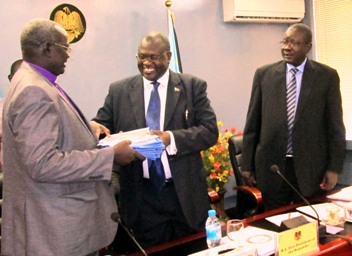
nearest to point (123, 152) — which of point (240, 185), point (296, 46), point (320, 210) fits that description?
point (320, 210)

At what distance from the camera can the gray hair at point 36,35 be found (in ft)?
5.04

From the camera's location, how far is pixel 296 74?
2.53m

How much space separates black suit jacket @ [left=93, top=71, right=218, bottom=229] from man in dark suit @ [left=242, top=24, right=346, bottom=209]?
0.47 meters

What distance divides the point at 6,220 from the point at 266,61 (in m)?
3.83

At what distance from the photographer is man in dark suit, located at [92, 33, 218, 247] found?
83.7 inches

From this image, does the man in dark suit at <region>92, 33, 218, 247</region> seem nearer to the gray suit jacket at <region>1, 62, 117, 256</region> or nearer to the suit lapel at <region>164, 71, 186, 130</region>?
the suit lapel at <region>164, 71, 186, 130</region>

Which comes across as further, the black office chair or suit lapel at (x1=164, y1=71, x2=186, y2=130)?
the black office chair

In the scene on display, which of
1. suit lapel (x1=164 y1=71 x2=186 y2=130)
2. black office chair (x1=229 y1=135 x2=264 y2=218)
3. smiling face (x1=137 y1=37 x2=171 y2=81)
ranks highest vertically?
smiling face (x1=137 y1=37 x2=171 y2=81)

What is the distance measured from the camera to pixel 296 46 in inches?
99.0

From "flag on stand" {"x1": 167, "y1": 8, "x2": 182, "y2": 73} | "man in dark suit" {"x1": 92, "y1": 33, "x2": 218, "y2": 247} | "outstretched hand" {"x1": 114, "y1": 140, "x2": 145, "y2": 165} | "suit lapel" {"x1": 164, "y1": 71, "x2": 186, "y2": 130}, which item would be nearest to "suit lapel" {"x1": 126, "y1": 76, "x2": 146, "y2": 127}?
"man in dark suit" {"x1": 92, "y1": 33, "x2": 218, "y2": 247}

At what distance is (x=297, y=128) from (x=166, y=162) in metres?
0.83

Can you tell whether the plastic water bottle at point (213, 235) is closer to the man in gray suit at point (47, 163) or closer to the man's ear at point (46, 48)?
the man in gray suit at point (47, 163)

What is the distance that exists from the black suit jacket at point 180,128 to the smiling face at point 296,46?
64 centimetres

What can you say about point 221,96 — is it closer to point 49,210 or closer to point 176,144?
point 176,144
